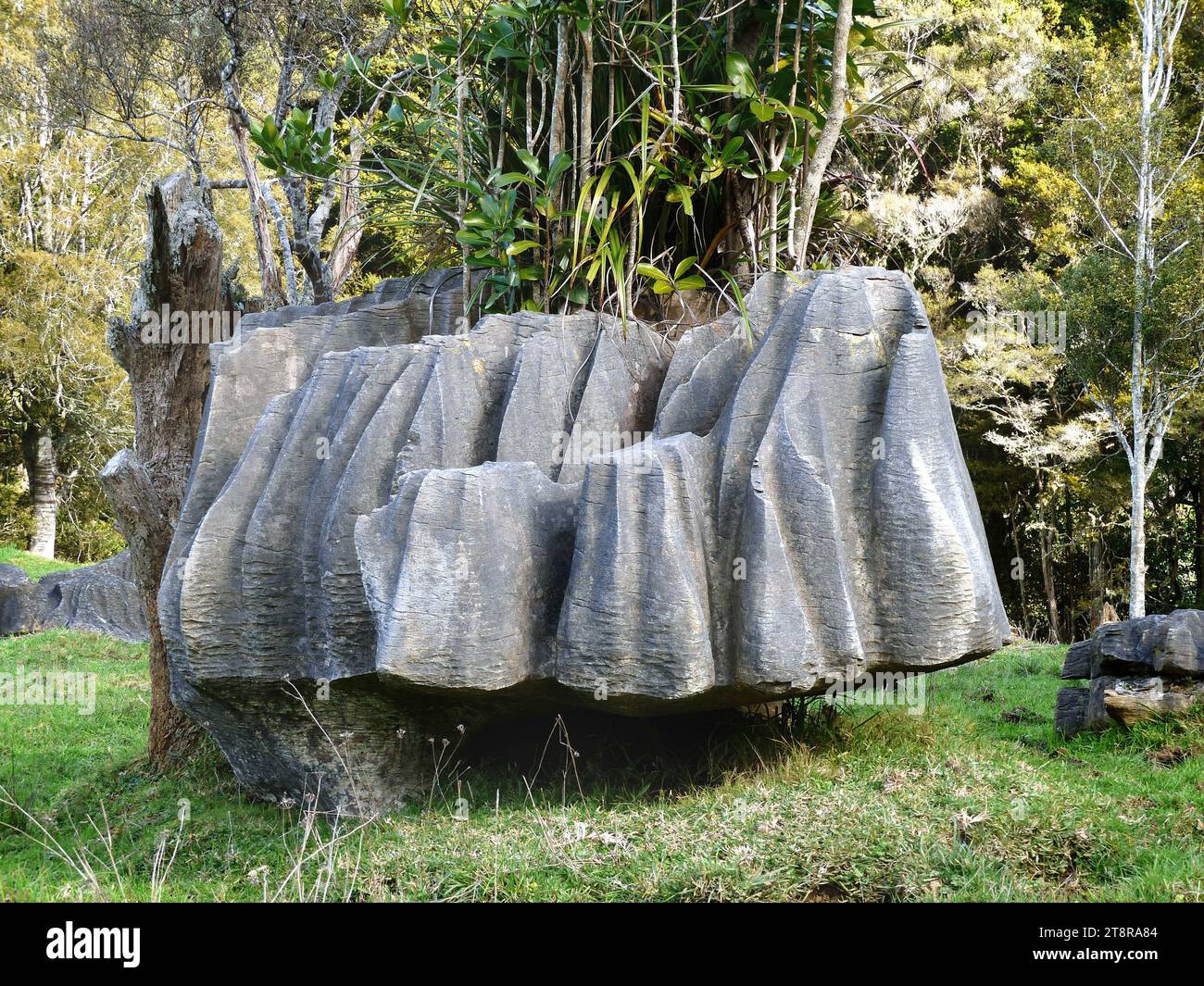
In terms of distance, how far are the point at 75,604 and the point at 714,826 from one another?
11388 mm

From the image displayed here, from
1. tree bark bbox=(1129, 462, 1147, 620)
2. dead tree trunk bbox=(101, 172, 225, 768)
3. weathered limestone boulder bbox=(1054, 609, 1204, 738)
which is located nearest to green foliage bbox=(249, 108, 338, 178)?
dead tree trunk bbox=(101, 172, 225, 768)

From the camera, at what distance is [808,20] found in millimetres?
5211

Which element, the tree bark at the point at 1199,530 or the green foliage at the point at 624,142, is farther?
the tree bark at the point at 1199,530

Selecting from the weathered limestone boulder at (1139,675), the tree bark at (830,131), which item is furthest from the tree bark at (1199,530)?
the tree bark at (830,131)

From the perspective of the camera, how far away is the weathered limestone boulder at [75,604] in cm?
1275

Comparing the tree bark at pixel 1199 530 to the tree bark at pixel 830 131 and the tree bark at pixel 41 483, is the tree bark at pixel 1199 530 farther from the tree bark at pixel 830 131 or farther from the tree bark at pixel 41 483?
the tree bark at pixel 41 483

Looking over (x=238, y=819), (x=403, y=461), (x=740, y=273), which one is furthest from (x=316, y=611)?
(x=740, y=273)

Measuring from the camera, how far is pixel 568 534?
4055mm

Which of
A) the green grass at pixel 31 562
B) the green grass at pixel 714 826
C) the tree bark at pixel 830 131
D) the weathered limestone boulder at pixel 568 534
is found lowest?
the green grass at pixel 31 562

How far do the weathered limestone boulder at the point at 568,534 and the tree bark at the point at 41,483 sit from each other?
17.5m

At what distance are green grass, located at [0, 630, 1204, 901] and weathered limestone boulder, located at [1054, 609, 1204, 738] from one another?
5.9 inches

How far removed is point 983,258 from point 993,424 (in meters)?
2.64

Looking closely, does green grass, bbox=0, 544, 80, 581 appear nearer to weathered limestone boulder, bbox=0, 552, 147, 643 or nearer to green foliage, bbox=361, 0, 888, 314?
weathered limestone boulder, bbox=0, 552, 147, 643
